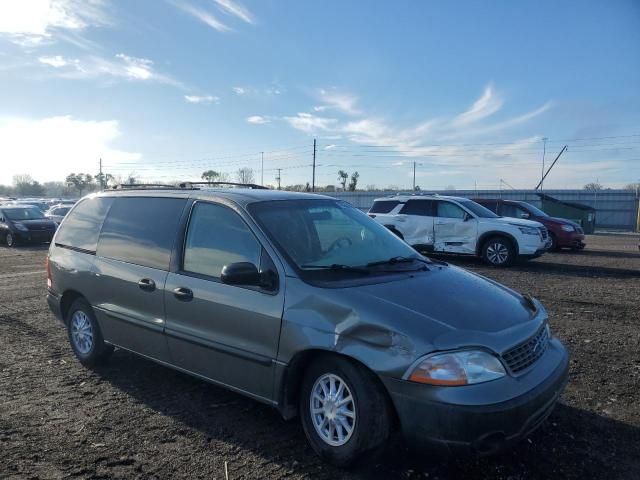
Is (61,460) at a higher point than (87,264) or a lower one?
lower

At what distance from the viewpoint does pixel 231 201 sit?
3.97 metres

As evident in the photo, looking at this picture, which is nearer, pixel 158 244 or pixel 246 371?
pixel 246 371

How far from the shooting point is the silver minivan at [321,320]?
283 cm

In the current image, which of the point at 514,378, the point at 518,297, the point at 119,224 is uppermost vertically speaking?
the point at 119,224

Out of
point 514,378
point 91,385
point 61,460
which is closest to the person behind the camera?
point 514,378

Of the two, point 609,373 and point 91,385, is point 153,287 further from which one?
point 609,373

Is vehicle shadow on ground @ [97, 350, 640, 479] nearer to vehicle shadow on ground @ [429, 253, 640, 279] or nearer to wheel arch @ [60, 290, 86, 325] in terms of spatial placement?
wheel arch @ [60, 290, 86, 325]

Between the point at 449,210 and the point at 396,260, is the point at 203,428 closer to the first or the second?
the point at 396,260

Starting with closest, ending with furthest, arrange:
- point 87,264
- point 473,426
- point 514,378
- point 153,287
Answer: point 473,426, point 514,378, point 153,287, point 87,264

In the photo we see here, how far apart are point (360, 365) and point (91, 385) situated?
2.88 meters

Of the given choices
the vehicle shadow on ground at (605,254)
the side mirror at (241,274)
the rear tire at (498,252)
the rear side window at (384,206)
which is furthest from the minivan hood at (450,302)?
the vehicle shadow on ground at (605,254)

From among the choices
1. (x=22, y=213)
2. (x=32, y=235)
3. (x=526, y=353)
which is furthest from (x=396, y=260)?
(x=22, y=213)

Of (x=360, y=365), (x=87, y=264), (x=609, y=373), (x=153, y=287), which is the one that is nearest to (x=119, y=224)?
(x=87, y=264)

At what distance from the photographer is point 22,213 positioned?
66.6 feet
